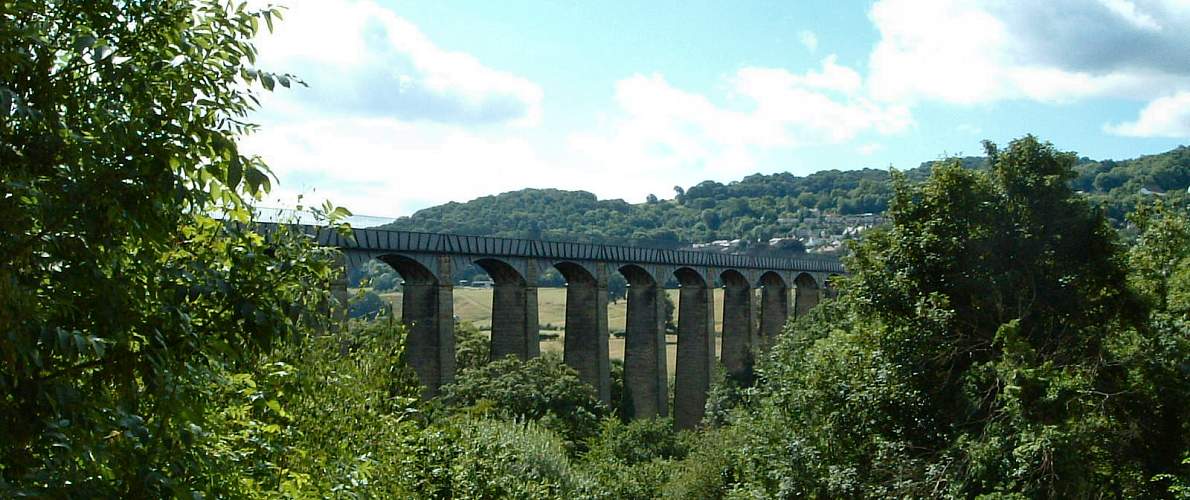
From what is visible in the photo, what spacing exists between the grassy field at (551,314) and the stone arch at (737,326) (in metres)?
23.7

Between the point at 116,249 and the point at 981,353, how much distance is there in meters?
16.5

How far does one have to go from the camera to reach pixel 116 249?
518 centimetres

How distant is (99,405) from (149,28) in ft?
6.86

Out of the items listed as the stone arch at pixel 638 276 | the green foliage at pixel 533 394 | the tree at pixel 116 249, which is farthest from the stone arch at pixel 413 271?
the tree at pixel 116 249

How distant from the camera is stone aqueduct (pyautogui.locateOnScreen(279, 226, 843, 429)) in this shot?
38.2 metres

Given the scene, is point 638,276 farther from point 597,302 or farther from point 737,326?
point 737,326

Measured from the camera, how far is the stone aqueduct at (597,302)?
1506 inches

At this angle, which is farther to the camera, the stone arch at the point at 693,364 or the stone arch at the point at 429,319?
the stone arch at the point at 693,364

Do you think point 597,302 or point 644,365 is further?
point 644,365

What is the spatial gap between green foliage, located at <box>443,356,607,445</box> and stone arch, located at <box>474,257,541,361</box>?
1.25 meters

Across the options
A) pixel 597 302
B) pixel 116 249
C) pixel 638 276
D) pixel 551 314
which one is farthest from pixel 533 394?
pixel 551 314

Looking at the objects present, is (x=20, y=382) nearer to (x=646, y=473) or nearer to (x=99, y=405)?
(x=99, y=405)

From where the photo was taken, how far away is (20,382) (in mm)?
4645

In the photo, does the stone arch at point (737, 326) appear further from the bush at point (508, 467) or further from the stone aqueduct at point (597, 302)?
the bush at point (508, 467)
